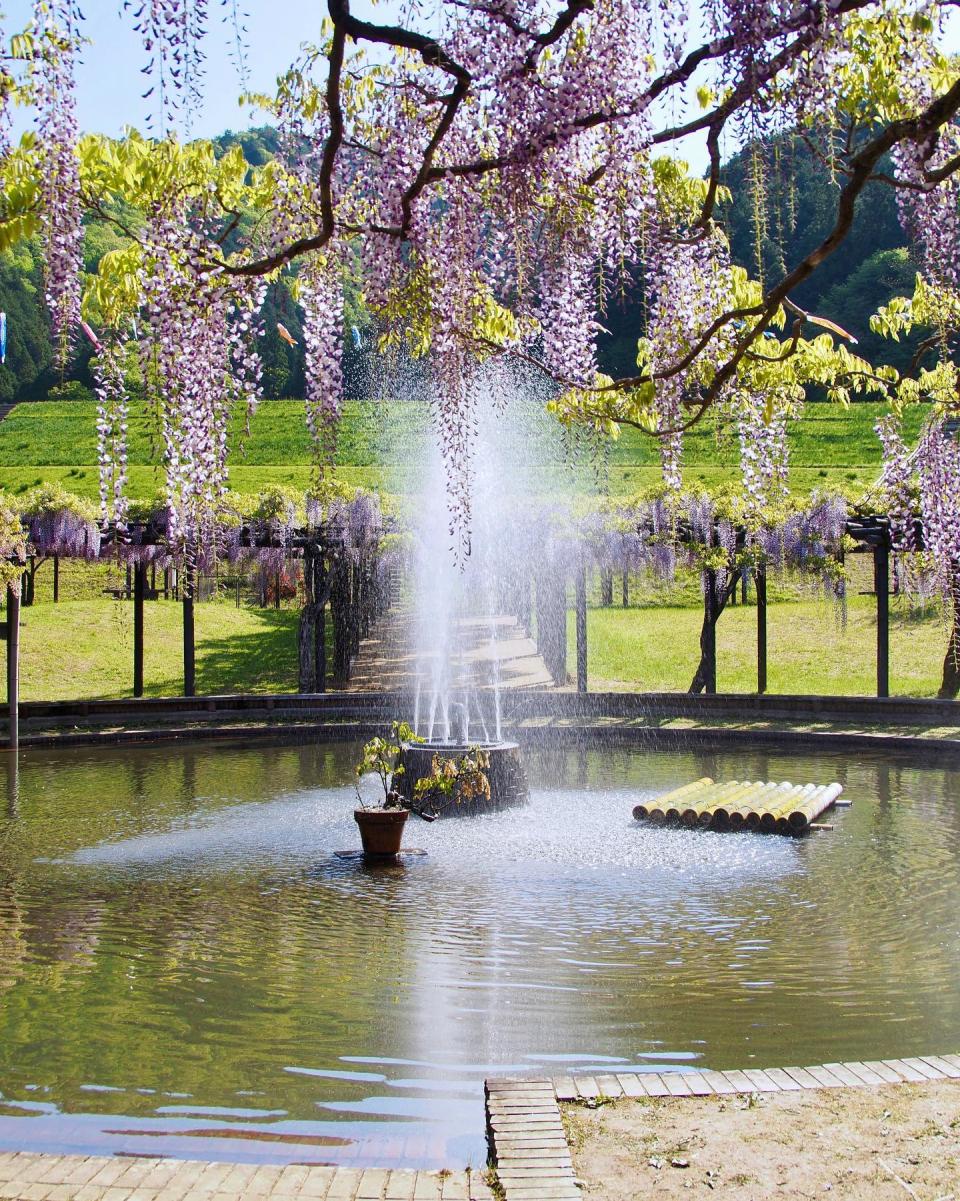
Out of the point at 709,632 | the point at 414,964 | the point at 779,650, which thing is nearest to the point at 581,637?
the point at 709,632

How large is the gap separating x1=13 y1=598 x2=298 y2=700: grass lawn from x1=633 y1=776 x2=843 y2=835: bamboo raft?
45.8 ft

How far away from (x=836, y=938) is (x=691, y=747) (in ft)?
31.4

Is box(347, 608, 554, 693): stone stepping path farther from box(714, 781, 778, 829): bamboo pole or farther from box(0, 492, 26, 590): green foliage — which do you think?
box(714, 781, 778, 829): bamboo pole

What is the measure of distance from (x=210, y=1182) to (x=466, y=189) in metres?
4.20

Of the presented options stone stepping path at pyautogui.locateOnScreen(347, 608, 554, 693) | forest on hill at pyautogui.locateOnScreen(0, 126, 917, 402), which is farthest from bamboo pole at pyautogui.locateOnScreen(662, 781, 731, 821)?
forest on hill at pyautogui.locateOnScreen(0, 126, 917, 402)

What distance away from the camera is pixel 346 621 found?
81.6 ft

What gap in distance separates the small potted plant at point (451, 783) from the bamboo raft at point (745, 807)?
4.42 feet

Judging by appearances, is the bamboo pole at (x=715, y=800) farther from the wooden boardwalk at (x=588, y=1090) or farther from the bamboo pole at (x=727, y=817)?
the wooden boardwalk at (x=588, y=1090)

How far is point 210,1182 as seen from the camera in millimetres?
3580

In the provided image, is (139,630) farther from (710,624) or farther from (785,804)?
(785,804)

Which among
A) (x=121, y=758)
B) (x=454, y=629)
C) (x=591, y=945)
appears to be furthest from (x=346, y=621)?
(x=591, y=945)

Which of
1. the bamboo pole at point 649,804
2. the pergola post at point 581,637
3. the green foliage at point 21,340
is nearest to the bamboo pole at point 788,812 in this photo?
the bamboo pole at point 649,804

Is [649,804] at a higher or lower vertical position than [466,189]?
lower

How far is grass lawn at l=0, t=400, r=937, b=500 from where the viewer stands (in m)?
48.2
